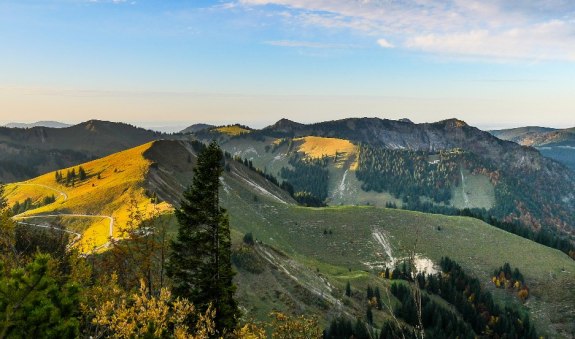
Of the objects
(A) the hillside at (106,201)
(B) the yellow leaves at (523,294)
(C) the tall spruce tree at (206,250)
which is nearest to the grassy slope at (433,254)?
(B) the yellow leaves at (523,294)

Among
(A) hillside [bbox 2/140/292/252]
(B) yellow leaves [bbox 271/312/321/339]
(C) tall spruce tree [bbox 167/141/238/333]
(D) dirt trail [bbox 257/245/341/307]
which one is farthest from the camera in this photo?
(A) hillside [bbox 2/140/292/252]

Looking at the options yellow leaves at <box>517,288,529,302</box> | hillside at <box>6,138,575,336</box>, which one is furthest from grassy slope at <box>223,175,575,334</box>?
yellow leaves at <box>517,288,529,302</box>

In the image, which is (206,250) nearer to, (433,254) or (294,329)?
(294,329)

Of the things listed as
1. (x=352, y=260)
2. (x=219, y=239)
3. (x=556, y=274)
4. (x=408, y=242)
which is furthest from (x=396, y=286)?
(x=219, y=239)

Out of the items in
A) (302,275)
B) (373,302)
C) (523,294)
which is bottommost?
(523,294)

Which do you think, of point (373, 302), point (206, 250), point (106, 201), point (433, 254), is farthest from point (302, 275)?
point (206, 250)

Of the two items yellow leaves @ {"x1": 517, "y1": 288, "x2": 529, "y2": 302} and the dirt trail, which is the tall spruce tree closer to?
the dirt trail

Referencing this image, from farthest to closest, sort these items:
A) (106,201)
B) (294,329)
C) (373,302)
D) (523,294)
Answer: (523,294) → (106,201) → (373,302) → (294,329)

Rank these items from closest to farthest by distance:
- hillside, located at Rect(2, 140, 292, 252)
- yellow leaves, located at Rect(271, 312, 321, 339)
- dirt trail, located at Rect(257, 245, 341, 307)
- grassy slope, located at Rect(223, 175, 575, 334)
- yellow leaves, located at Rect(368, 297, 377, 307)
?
yellow leaves, located at Rect(271, 312, 321, 339), dirt trail, located at Rect(257, 245, 341, 307), yellow leaves, located at Rect(368, 297, 377, 307), hillside, located at Rect(2, 140, 292, 252), grassy slope, located at Rect(223, 175, 575, 334)

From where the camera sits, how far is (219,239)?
127 ft

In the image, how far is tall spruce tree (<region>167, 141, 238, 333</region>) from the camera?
37438 mm

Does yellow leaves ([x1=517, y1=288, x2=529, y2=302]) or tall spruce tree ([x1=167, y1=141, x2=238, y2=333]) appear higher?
tall spruce tree ([x1=167, y1=141, x2=238, y2=333])

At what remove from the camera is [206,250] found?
127ft

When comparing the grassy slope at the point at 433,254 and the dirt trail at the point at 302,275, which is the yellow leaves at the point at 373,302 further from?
the grassy slope at the point at 433,254
